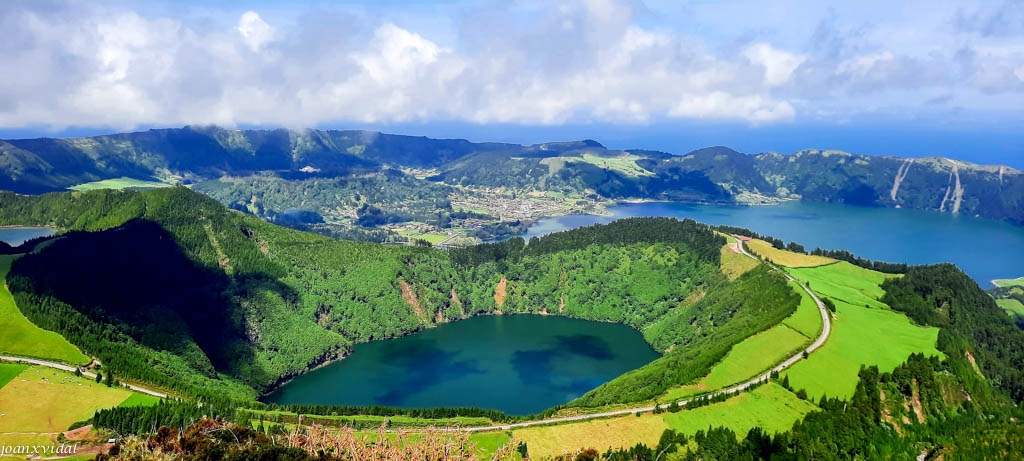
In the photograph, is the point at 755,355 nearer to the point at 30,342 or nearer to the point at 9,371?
the point at 9,371

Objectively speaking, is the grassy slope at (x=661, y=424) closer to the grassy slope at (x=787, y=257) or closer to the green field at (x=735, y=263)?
the green field at (x=735, y=263)

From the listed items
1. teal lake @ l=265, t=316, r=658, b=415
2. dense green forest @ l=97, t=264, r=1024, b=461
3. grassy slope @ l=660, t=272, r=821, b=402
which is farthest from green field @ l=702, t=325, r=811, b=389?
teal lake @ l=265, t=316, r=658, b=415

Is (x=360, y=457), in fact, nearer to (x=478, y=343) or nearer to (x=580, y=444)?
(x=580, y=444)

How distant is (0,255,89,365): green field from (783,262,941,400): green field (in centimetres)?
10845

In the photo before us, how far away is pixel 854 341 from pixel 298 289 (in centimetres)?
12390

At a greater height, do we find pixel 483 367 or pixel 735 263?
pixel 735 263

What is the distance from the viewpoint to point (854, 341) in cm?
10825

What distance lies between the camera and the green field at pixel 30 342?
296 feet

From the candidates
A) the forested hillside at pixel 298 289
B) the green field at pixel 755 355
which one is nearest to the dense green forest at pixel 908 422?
the green field at pixel 755 355

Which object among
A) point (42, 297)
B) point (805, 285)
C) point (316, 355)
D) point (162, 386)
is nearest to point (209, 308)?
point (316, 355)

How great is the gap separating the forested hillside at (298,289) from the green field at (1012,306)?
76974mm

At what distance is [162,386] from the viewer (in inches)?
3590

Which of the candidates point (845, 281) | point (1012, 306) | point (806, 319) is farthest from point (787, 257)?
point (1012, 306)

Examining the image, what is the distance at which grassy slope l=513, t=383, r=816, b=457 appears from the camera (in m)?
78.7
